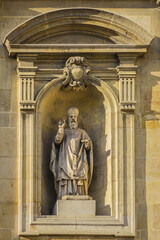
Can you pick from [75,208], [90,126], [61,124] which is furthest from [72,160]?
[90,126]

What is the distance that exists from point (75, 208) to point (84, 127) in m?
2.23

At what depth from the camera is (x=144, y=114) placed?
105ft

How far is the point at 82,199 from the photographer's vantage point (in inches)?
1242

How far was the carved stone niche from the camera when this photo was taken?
31703mm

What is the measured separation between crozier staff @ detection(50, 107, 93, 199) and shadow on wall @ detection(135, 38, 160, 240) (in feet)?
3.62

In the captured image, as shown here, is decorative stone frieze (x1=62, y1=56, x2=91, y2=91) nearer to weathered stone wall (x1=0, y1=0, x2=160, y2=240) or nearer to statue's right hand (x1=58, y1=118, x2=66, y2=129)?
statue's right hand (x1=58, y1=118, x2=66, y2=129)

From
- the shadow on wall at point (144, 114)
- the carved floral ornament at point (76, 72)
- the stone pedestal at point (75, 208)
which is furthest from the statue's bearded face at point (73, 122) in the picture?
the stone pedestal at point (75, 208)

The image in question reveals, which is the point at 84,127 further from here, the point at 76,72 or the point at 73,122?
the point at 76,72

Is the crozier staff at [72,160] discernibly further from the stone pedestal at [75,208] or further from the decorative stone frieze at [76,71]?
the decorative stone frieze at [76,71]

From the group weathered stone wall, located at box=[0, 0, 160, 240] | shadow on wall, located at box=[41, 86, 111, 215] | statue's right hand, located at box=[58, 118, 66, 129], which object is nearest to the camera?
weathered stone wall, located at box=[0, 0, 160, 240]

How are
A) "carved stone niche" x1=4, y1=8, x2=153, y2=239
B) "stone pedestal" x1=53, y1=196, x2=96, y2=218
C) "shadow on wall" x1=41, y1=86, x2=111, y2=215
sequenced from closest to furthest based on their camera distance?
"stone pedestal" x1=53, y1=196, x2=96, y2=218 → "carved stone niche" x1=4, y1=8, x2=153, y2=239 → "shadow on wall" x1=41, y1=86, x2=111, y2=215

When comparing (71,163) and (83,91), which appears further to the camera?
(83,91)

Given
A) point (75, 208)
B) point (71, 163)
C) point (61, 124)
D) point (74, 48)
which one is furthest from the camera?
point (74, 48)

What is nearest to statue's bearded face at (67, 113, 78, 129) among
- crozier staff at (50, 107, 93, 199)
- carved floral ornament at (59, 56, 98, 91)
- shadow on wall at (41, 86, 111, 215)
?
crozier staff at (50, 107, 93, 199)
